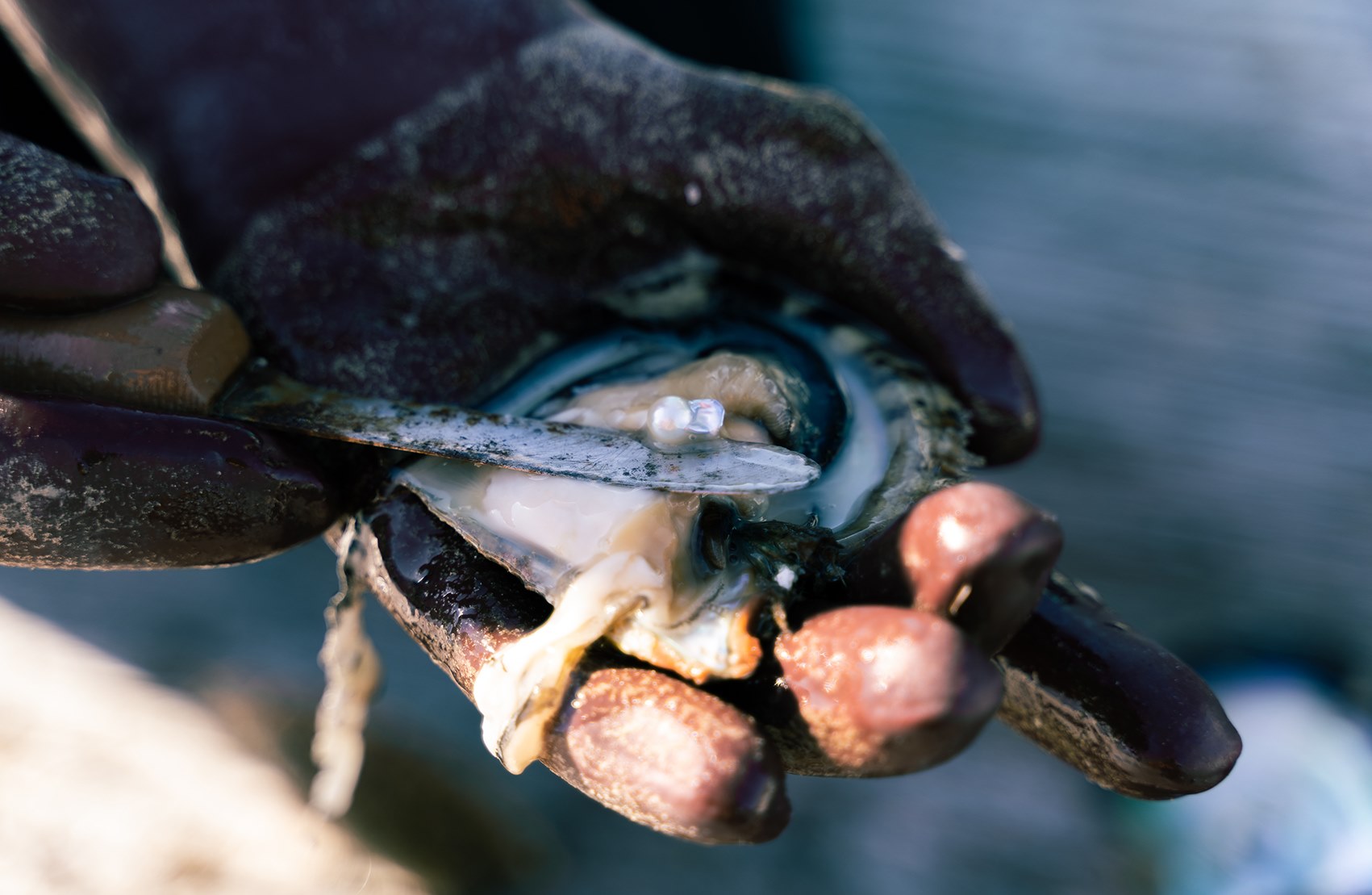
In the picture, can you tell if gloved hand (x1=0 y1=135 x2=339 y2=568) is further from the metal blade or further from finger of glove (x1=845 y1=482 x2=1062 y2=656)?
finger of glove (x1=845 y1=482 x2=1062 y2=656)

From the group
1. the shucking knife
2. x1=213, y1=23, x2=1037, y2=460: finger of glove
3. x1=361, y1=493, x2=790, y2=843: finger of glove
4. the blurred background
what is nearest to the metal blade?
the shucking knife

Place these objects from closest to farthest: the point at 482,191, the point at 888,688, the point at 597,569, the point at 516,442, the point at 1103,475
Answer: the point at 888,688 < the point at 597,569 < the point at 516,442 < the point at 482,191 < the point at 1103,475

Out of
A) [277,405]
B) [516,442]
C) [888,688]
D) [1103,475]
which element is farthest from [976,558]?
[1103,475]

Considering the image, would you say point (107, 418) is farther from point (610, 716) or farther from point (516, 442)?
point (610, 716)

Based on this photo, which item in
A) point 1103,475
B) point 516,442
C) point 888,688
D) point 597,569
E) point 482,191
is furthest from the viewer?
point 1103,475

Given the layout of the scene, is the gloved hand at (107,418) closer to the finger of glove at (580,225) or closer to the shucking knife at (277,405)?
the shucking knife at (277,405)

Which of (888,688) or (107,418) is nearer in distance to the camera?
(888,688)

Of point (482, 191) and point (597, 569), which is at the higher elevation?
point (482, 191)
